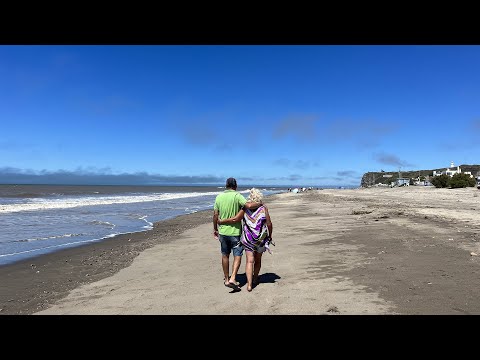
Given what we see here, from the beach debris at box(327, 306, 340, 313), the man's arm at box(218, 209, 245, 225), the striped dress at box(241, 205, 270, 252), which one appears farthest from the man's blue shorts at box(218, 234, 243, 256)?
the beach debris at box(327, 306, 340, 313)

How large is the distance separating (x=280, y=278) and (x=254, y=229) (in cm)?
142

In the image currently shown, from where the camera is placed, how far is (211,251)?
11297 mm

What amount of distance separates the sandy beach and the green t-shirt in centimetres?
111

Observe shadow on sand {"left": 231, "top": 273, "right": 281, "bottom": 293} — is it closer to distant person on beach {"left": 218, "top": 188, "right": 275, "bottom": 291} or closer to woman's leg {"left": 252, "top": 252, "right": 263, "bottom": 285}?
woman's leg {"left": 252, "top": 252, "right": 263, "bottom": 285}

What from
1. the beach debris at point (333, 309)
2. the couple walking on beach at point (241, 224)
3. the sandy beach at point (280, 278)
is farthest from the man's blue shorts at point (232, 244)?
the beach debris at point (333, 309)

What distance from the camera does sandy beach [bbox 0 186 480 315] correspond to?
5.67 m

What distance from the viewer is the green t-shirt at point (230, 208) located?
6746 millimetres

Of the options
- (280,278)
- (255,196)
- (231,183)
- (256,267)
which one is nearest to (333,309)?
(256,267)

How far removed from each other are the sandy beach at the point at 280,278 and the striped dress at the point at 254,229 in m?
0.82

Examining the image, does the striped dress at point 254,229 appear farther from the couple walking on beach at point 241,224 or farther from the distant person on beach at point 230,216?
the distant person on beach at point 230,216
